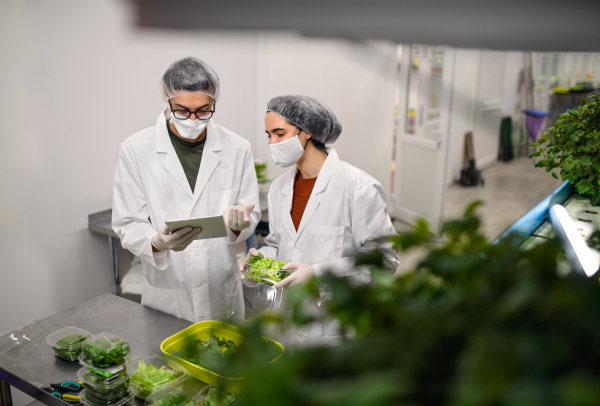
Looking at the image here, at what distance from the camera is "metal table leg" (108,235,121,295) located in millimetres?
2916

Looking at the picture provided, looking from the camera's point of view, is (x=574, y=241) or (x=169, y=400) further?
(x=574, y=241)

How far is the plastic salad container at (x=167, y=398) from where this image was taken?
3.90ft

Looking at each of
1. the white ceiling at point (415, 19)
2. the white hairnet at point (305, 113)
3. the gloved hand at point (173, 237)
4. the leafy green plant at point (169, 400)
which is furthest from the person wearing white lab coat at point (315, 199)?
the white ceiling at point (415, 19)

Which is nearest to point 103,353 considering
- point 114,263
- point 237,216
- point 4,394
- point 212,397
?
point 212,397

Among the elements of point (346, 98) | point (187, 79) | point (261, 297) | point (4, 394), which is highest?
point (187, 79)

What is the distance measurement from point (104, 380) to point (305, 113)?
135cm

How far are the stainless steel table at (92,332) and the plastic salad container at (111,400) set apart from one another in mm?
43

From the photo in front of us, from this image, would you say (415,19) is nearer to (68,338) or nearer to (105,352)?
(105,352)

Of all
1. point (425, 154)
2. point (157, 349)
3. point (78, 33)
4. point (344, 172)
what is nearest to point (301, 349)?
point (157, 349)

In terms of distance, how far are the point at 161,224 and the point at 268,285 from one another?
602 mm

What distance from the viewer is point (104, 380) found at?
130cm

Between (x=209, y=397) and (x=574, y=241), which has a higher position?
(x=574, y=241)

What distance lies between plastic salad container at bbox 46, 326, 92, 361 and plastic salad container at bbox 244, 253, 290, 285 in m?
0.66

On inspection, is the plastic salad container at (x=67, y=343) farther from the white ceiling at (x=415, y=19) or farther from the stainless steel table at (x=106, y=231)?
the white ceiling at (x=415, y=19)
